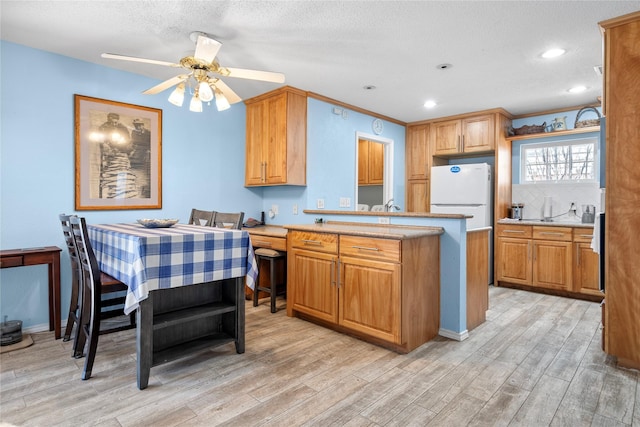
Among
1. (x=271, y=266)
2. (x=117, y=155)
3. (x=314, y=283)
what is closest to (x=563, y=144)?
(x=314, y=283)

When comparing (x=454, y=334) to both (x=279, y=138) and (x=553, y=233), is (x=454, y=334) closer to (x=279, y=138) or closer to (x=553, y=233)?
(x=553, y=233)

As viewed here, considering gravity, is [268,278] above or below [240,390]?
above

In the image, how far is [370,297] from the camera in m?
2.66

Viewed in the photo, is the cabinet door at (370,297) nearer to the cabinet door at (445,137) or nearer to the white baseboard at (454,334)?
the white baseboard at (454,334)

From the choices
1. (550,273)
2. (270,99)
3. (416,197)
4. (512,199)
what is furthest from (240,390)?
(512,199)

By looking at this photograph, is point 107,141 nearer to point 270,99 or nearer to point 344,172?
point 270,99

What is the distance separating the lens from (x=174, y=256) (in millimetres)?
2123

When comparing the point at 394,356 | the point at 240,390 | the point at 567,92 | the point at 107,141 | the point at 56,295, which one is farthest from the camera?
the point at 567,92

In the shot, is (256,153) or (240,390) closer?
(240,390)

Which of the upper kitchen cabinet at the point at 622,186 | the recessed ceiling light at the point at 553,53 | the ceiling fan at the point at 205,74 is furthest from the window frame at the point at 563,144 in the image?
the ceiling fan at the point at 205,74

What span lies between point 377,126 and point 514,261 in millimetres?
2556

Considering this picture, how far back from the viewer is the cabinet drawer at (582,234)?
3962 mm

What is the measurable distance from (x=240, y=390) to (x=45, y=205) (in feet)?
7.90

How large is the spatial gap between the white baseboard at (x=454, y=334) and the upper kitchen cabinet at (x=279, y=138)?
217cm
